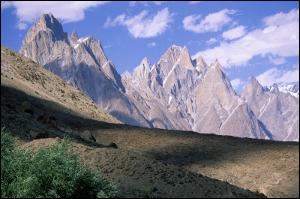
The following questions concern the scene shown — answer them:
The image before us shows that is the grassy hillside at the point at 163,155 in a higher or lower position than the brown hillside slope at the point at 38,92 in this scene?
lower

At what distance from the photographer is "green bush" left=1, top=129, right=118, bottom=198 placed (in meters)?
16.7

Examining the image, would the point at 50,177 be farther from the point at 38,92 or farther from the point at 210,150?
the point at 38,92

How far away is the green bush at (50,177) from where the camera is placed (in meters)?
16.7

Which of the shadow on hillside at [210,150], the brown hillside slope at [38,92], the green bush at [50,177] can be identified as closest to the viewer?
the green bush at [50,177]

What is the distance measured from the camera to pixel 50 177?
17.3m

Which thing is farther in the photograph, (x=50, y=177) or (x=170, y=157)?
(x=170, y=157)

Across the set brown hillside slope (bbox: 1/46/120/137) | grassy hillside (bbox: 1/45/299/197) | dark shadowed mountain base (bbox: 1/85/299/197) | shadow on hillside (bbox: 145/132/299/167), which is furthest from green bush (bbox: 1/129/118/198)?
brown hillside slope (bbox: 1/46/120/137)

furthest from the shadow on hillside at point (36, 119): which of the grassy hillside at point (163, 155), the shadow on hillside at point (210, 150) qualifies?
the shadow on hillside at point (210, 150)

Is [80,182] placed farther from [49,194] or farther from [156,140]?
[156,140]

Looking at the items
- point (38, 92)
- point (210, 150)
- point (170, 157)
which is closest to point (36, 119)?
point (170, 157)

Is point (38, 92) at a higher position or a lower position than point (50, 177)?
higher

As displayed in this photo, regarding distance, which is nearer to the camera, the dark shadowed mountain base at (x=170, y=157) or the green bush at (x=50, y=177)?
the green bush at (x=50, y=177)

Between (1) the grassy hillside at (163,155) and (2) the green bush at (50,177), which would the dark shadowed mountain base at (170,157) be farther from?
(2) the green bush at (50,177)

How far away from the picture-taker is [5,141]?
19625mm
